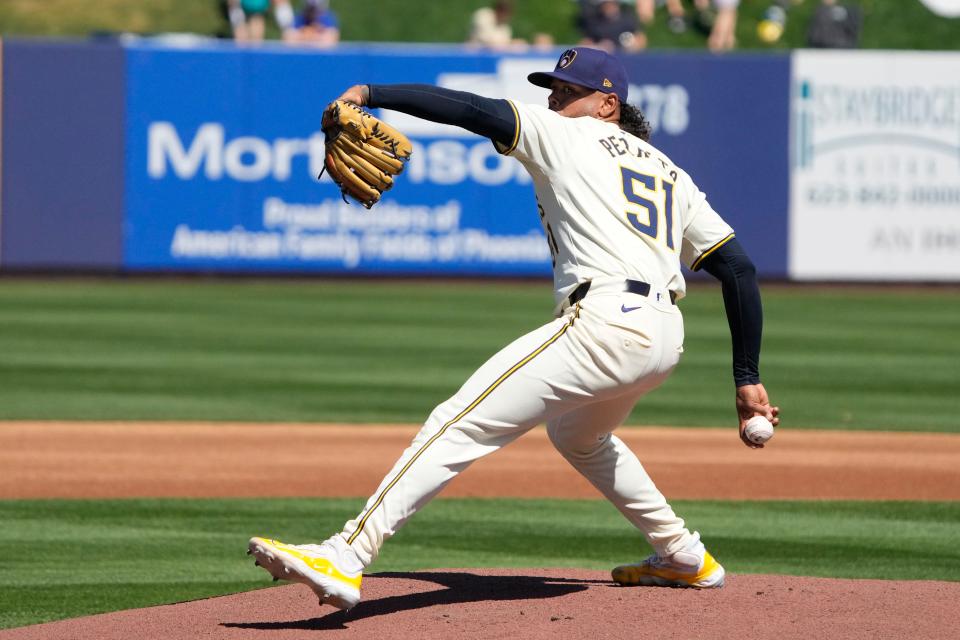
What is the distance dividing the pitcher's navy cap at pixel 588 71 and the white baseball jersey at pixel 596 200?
12 cm

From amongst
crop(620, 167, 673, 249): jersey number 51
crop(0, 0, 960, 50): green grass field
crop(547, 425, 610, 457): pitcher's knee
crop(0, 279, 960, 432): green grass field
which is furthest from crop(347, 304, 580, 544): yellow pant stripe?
crop(0, 0, 960, 50): green grass field

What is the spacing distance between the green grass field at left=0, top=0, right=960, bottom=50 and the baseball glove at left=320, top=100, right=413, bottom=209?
2117cm

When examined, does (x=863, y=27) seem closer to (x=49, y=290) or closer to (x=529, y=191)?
(x=529, y=191)

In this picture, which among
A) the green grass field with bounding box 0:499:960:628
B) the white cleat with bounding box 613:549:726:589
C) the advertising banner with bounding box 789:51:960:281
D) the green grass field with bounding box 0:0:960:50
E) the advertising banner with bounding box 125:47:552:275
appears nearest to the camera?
the white cleat with bounding box 613:549:726:589

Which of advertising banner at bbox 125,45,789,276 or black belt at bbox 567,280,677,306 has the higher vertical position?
advertising banner at bbox 125,45,789,276

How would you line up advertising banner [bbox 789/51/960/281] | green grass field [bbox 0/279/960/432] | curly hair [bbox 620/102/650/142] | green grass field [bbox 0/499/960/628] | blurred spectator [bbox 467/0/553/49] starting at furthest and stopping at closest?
blurred spectator [bbox 467/0/553/49] < advertising banner [bbox 789/51/960/281] < green grass field [bbox 0/279/960/432] < green grass field [bbox 0/499/960/628] < curly hair [bbox 620/102/650/142]

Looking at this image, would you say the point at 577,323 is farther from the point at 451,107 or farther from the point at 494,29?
the point at 494,29

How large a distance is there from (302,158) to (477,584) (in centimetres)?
1425

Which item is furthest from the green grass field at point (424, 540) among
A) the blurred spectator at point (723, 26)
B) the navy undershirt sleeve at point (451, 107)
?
the blurred spectator at point (723, 26)

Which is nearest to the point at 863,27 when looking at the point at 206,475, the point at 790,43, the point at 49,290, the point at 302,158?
the point at 790,43

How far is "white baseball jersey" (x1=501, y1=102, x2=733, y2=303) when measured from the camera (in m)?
5.06

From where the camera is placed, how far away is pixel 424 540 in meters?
7.48

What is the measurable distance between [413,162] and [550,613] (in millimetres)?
14739

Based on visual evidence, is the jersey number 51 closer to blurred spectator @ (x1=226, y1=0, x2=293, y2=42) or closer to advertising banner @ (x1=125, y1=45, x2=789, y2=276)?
advertising banner @ (x1=125, y1=45, x2=789, y2=276)
